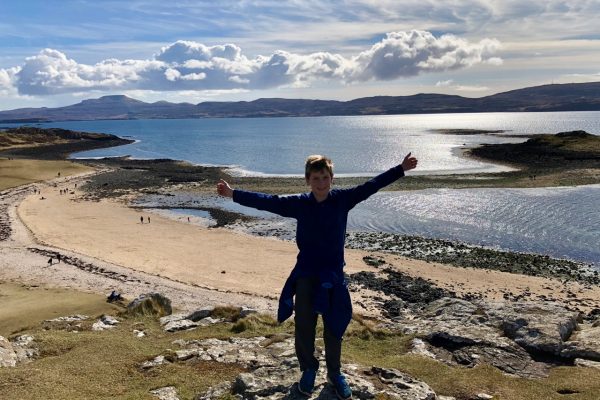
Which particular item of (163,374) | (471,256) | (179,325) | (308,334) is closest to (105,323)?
(179,325)

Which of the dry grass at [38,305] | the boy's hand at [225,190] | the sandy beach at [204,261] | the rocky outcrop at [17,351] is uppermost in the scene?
the boy's hand at [225,190]

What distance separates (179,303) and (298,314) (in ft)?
65.2

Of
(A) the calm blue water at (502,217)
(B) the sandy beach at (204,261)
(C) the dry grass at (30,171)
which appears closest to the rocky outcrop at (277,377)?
(B) the sandy beach at (204,261)

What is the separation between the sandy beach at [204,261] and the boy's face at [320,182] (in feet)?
63.6

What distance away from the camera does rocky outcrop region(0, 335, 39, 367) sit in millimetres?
12227

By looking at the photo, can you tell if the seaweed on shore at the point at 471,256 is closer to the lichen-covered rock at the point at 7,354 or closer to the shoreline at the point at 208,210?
the shoreline at the point at 208,210

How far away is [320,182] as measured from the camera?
7328 millimetres

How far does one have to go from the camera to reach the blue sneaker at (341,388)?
8.24 m

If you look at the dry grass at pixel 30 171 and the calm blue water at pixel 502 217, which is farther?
the dry grass at pixel 30 171

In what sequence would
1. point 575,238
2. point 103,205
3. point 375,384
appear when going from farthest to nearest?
point 103,205 < point 575,238 < point 375,384

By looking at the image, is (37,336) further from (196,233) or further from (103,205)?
(103,205)

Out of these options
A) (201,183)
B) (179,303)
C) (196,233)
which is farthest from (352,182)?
(179,303)

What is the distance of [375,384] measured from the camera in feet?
30.9

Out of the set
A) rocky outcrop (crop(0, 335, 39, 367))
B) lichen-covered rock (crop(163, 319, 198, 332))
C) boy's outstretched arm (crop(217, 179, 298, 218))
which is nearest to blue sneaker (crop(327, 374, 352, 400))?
boy's outstretched arm (crop(217, 179, 298, 218))
